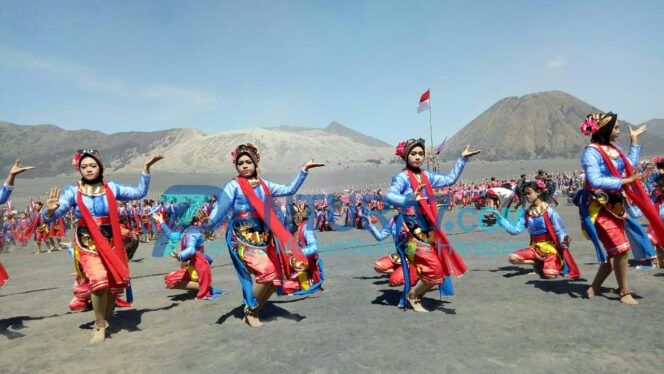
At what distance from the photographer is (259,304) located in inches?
192

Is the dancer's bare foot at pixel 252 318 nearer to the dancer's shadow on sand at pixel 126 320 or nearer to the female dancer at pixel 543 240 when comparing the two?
the dancer's shadow on sand at pixel 126 320

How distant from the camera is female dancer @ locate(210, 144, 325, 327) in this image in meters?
4.76

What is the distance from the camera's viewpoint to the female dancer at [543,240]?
250 inches

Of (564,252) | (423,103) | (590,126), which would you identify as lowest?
(564,252)

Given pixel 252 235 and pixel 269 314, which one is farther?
pixel 269 314

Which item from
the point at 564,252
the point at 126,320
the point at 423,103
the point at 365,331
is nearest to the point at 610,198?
the point at 564,252

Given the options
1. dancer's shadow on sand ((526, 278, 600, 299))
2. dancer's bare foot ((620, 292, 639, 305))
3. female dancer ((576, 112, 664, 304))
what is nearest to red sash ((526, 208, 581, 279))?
dancer's shadow on sand ((526, 278, 600, 299))

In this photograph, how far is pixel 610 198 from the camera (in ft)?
16.3

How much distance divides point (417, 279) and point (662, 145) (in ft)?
750

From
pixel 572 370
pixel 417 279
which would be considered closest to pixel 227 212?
pixel 417 279

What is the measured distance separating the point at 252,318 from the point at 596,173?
4263mm

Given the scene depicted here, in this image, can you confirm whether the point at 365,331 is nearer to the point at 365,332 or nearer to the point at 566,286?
the point at 365,332

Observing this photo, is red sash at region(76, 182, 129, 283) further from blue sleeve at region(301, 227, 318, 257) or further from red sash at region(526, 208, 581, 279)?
red sash at region(526, 208, 581, 279)

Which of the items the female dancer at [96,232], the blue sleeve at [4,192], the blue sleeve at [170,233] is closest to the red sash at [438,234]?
the female dancer at [96,232]
